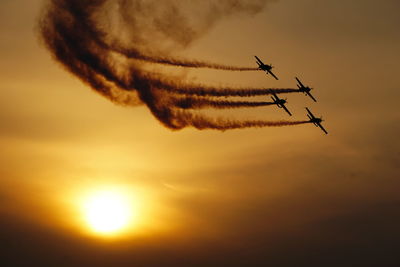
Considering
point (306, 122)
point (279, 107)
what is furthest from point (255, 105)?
point (306, 122)

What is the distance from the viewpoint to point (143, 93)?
57.5 metres

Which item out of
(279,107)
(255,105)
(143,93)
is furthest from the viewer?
(279,107)

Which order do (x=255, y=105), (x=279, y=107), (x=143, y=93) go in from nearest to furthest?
(x=143, y=93)
(x=255, y=105)
(x=279, y=107)

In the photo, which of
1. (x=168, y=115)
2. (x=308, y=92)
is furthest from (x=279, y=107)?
(x=168, y=115)

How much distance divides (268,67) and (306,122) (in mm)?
9182

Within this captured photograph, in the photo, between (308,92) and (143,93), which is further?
(308,92)

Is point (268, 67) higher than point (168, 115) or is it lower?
higher

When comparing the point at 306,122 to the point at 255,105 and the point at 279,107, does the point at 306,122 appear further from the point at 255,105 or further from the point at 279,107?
the point at 255,105

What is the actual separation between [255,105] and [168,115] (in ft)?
35.5

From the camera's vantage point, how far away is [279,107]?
70.0 metres

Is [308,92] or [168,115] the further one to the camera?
[308,92]

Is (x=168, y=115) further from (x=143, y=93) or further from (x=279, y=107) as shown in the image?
(x=279, y=107)

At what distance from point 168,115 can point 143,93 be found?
13.6 ft

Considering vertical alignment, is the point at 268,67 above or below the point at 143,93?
above
